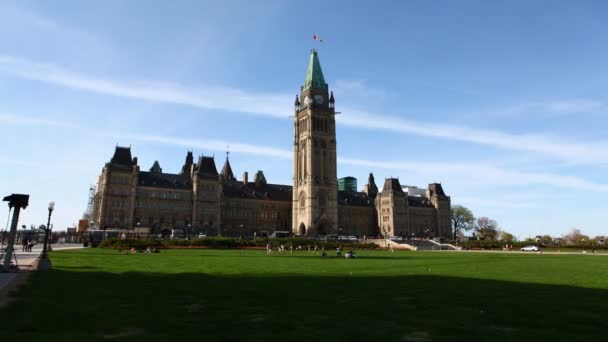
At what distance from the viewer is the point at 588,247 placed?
73.4 meters

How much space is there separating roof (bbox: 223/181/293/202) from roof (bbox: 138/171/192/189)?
43.8ft

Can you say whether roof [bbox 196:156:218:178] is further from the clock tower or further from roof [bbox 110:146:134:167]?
the clock tower

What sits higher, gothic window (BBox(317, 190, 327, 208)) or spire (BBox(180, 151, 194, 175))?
spire (BBox(180, 151, 194, 175))

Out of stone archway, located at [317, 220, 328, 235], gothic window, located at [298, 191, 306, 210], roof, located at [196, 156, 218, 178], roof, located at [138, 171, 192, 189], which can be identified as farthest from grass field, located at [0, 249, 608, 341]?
gothic window, located at [298, 191, 306, 210]

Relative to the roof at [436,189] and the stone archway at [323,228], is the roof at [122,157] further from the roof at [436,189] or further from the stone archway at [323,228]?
the roof at [436,189]

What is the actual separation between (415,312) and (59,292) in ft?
37.0

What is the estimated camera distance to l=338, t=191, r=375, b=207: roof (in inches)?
5648

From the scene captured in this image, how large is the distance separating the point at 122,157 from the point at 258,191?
42.5 metres

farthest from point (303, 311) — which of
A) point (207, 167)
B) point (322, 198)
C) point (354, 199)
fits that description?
point (354, 199)

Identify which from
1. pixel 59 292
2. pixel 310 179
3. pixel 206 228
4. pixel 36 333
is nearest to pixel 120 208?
pixel 206 228

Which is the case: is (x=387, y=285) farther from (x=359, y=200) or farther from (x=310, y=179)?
(x=359, y=200)

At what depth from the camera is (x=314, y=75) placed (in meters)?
132

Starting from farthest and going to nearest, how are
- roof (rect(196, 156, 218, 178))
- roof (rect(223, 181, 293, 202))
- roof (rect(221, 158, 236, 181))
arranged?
roof (rect(221, 158, 236, 181)) < roof (rect(223, 181, 293, 202)) < roof (rect(196, 156, 218, 178))

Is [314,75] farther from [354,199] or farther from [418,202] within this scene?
[418,202]
